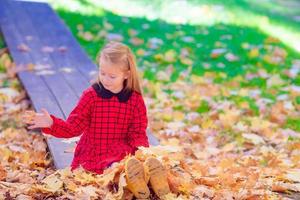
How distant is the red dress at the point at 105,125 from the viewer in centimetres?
402

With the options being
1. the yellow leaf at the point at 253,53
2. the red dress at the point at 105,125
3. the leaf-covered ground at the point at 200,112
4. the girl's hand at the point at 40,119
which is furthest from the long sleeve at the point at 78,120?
the yellow leaf at the point at 253,53

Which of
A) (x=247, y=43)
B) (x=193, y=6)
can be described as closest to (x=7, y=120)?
(x=247, y=43)

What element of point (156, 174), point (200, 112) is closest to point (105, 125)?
point (156, 174)

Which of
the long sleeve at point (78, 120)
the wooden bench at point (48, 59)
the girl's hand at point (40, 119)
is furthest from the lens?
the wooden bench at point (48, 59)

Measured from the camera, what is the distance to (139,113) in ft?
13.4

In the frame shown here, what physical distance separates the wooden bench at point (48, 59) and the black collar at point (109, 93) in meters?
0.63

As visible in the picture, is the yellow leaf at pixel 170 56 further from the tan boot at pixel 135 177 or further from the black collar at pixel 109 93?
the tan boot at pixel 135 177

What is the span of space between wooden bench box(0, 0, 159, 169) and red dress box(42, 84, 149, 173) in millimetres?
324

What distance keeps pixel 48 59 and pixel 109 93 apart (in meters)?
3.06

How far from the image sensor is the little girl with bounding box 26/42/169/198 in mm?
3877

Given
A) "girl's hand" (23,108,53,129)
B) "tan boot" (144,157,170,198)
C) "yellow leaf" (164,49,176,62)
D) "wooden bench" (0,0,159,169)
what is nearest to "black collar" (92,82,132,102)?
"girl's hand" (23,108,53,129)

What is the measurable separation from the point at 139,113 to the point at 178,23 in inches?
201

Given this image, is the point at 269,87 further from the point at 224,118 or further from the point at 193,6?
the point at 193,6

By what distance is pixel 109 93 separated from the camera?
4.03 m
